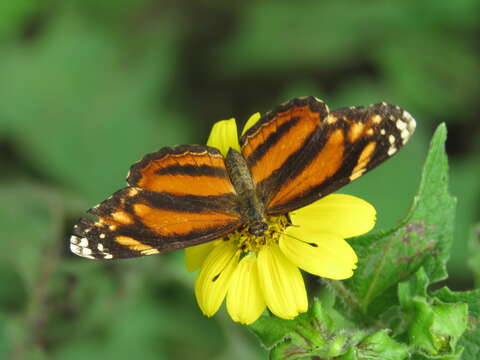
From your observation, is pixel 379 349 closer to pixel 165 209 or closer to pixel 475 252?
pixel 165 209

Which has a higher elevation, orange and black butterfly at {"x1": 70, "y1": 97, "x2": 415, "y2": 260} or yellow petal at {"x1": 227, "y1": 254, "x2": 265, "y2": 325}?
orange and black butterfly at {"x1": 70, "y1": 97, "x2": 415, "y2": 260}

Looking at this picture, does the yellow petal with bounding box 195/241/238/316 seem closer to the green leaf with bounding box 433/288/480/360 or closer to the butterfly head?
the butterfly head

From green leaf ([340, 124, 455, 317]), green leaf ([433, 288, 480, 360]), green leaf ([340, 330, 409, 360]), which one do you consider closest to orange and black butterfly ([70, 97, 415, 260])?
green leaf ([340, 124, 455, 317])

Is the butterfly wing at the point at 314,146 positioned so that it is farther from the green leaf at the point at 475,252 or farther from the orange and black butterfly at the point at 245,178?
the green leaf at the point at 475,252

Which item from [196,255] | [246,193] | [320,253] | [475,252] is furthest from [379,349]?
[475,252]

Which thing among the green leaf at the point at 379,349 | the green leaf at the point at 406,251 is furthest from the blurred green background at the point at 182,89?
the green leaf at the point at 379,349
